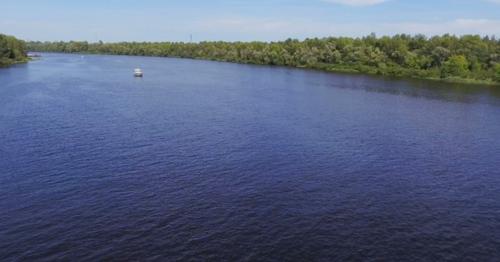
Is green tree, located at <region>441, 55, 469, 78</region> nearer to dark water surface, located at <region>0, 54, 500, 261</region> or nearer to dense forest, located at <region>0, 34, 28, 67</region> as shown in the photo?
dark water surface, located at <region>0, 54, 500, 261</region>

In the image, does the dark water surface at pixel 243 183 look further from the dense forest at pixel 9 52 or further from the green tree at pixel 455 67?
the dense forest at pixel 9 52

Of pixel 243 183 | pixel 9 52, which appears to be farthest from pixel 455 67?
pixel 9 52

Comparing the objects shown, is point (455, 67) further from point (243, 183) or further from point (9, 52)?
point (9, 52)

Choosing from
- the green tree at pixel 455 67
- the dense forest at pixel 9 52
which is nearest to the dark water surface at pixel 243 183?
the green tree at pixel 455 67

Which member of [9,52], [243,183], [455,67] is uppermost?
[9,52]

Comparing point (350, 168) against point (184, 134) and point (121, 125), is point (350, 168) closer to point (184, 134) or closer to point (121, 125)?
point (184, 134)

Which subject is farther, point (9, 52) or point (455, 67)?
point (9, 52)

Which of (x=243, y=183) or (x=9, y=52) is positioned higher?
(x=9, y=52)

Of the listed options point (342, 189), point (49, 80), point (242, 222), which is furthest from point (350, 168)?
point (49, 80)
